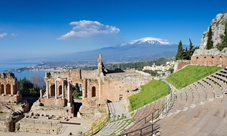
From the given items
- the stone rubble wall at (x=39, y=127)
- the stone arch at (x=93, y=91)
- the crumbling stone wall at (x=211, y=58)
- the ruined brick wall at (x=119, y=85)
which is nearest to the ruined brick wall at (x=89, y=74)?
the stone arch at (x=93, y=91)

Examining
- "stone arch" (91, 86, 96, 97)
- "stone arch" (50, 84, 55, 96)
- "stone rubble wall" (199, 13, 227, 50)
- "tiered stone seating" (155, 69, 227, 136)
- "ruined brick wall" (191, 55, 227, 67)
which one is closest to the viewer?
"tiered stone seating" (155, 69, 227, 136)

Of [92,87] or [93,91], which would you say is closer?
[92,87]

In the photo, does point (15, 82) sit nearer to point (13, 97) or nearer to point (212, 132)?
point (13, 97)

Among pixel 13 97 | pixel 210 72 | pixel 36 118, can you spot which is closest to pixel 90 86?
pixel 36 118

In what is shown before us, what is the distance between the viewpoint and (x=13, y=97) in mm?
36562

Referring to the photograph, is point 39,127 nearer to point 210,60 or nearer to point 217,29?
point 210,60

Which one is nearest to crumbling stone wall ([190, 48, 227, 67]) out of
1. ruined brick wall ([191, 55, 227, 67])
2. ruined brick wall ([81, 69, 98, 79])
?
ruined brick wall ([191, 55, 227, 67])

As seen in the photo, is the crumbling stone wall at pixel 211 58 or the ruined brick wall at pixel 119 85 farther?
the ruined brick wall at pixel 119 85

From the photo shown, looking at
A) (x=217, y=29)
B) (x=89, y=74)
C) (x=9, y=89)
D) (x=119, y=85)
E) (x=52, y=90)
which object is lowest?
(x=52, y=90)

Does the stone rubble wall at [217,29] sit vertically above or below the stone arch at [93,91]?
above

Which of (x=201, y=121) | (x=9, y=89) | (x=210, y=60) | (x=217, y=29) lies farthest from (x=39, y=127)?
(x=217, y=29)

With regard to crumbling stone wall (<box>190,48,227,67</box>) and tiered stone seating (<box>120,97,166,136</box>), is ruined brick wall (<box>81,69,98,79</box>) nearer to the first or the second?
crumbling stone wall (<box>190,48,227,67</box>)

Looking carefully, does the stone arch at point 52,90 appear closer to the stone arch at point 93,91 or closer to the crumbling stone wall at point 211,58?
the stone arch at point 93,91

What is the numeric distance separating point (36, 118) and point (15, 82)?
10.1 metres
